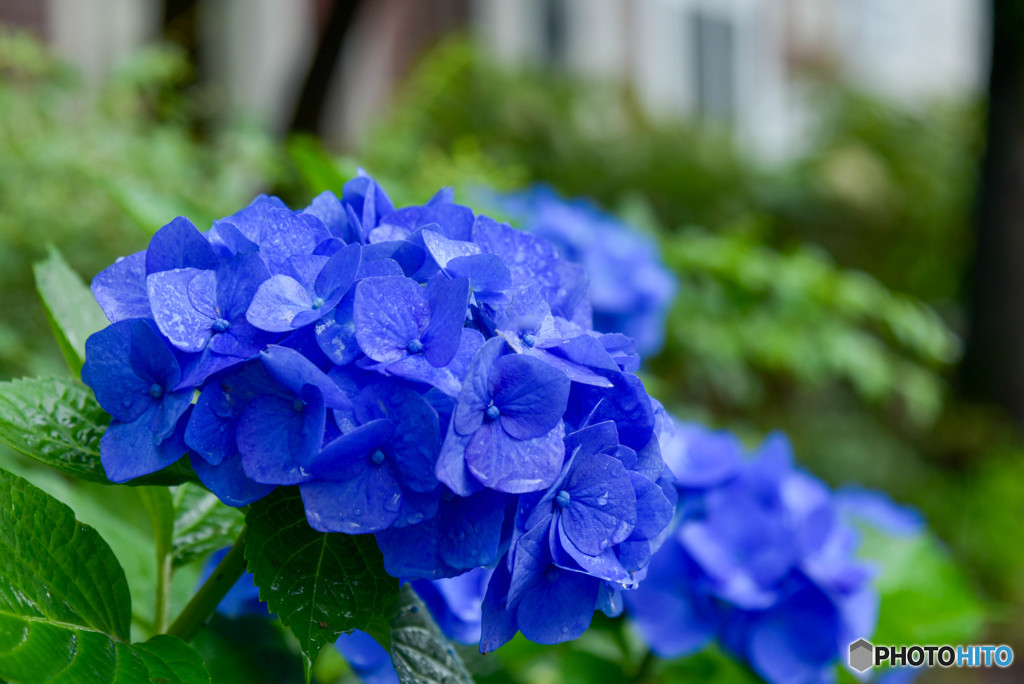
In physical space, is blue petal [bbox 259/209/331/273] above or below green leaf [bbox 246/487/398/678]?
above

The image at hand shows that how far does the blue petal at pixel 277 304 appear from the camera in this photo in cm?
56

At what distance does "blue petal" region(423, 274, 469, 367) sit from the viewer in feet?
1.86

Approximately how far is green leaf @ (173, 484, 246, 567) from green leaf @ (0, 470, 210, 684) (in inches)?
4.6

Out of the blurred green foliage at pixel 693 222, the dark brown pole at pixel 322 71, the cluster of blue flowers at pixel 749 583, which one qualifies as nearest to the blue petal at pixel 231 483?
the blurred green foliage at pixel 693 222

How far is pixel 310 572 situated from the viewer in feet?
1.94

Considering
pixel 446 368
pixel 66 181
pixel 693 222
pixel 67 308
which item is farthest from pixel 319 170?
pixel 693 222

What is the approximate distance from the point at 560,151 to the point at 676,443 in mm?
4996

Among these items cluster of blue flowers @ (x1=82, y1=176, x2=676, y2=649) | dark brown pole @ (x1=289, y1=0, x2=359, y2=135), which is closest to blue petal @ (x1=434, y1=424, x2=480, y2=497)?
cluster of blue flowers @ (x1=82, y1=176, x2=676, y2=649)

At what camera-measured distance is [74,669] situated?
53 cm

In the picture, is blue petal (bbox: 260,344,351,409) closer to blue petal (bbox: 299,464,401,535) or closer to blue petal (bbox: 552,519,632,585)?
blue petal (bbox: 299,464,401,535)

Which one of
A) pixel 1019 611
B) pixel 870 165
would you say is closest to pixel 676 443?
pixel 1019 611

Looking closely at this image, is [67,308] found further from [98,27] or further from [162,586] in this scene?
[98,27]

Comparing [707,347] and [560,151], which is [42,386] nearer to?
[707,347]

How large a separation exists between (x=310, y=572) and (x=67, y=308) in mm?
356
